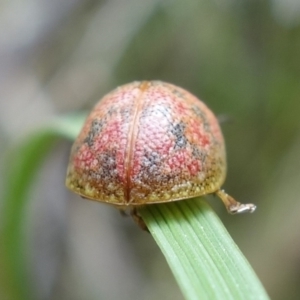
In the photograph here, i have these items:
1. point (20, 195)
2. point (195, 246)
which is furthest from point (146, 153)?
point (20, 195)

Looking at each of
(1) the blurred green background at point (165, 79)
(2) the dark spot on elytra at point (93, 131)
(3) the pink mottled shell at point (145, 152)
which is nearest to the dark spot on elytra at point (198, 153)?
(3) the pink mottled shell at point (145, 152)

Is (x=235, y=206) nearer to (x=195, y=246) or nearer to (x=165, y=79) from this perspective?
(x=195, y=246)

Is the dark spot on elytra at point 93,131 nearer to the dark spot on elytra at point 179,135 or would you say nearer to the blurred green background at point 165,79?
the dark spot on elytra at point 179,135

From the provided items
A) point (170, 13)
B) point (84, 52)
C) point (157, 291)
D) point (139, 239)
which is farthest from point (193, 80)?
point (157, 291)

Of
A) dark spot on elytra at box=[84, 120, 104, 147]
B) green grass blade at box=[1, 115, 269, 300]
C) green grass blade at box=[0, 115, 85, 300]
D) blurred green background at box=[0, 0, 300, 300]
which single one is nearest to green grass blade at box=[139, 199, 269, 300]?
green grass blade at box=[1, 115, 269, 300]

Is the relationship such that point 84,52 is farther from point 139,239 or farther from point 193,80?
point 139,239
